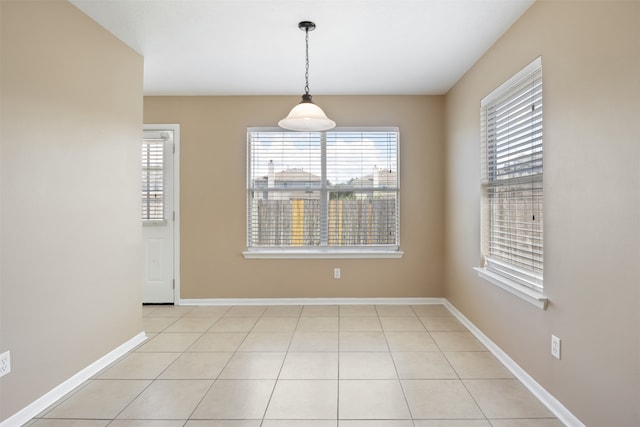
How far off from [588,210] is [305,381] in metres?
1.96

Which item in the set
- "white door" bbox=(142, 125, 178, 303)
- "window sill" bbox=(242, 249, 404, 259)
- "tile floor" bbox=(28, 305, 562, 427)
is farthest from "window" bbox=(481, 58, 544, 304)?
"white door" bbox=(142, 125, 178, 303)

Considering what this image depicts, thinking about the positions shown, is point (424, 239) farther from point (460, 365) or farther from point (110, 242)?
point (110, 242)

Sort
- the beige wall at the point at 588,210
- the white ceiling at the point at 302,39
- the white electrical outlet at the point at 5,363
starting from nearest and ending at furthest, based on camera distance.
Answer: the beige wall at the point at 588,210, the white electrical outlet at the point at 5,363, the white ceiling at the point at 302,39

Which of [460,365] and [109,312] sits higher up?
[109,312]

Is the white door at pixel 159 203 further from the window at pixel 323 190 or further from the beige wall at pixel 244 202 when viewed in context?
the window at pixel 323 190

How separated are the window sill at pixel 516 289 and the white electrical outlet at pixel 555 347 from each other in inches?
7.0

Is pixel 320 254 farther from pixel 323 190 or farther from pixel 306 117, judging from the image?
pixel 306 117

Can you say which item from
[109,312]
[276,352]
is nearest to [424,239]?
[276,352]

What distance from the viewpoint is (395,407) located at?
2.16m

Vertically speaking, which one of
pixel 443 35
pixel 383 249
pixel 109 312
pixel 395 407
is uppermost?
pixel 443 35

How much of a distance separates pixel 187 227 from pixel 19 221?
237 centimetres

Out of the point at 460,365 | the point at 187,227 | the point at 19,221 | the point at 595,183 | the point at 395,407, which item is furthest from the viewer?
the point at 187,227

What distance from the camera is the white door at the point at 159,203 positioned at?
438 centimetres

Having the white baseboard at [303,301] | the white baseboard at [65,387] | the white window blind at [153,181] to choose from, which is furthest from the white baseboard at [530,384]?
the white window blind at [153,181]
